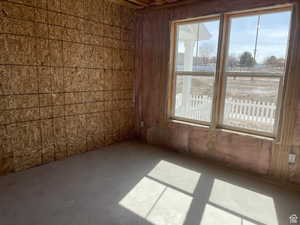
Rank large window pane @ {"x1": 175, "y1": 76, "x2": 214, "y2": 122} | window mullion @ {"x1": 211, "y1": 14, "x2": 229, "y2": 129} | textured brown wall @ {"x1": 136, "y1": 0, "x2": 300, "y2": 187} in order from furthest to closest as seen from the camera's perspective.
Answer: large window pane @ {"x1": 175, "y1": 76, "x2": 214, "y2": 122} < window mullion @ {"x1": 211, "y1": 14, "x2": 229, "y2": 129} < textured brown wall @ {"x1": 136, "y1": 0, "x2": 300, "y2": 187}

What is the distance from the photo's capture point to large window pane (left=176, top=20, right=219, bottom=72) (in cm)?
314

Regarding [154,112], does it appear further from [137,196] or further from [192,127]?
[137,196]

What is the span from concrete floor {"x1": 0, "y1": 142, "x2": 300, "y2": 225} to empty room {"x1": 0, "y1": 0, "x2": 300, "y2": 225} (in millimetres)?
15

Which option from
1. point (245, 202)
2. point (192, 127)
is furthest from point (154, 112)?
point (245, 202)

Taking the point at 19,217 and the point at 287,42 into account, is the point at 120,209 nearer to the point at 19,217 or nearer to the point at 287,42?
the point at 19,217

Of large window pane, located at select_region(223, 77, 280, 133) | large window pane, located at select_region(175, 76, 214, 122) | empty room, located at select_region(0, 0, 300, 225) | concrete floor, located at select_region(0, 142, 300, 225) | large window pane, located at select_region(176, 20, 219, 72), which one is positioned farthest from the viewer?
large window pane, located at select_region(175, 76, 214, 122)

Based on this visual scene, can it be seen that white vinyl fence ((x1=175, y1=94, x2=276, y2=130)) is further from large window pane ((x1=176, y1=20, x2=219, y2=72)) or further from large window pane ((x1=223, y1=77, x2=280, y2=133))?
large window pane ((x1=176, y1=20, x2=219, y2=72))

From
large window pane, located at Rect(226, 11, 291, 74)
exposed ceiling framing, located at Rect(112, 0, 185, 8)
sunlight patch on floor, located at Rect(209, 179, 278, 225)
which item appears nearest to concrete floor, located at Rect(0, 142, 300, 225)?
sunlight patch on floor, located at Rect(209, 179, 278, 225)

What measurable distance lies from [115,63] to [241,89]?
2.28m

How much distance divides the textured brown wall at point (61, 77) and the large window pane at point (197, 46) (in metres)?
1.07

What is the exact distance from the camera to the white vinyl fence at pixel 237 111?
2803 mm

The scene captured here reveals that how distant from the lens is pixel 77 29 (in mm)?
3115

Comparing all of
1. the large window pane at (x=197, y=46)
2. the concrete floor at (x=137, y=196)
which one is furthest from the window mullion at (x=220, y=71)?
the concrete floor at (x=137, y=196)

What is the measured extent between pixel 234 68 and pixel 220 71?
0.67 feet
